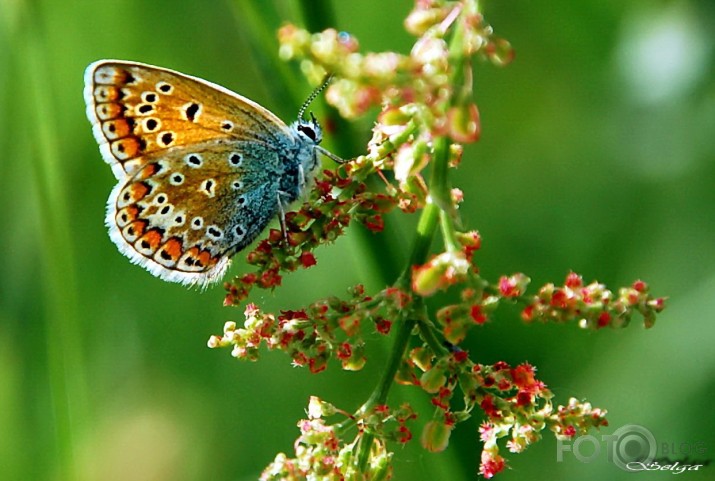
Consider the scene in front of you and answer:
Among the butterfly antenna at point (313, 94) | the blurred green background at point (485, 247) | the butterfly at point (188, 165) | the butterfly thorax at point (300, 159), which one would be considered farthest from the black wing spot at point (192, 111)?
the blurred green background at point (485, 247)

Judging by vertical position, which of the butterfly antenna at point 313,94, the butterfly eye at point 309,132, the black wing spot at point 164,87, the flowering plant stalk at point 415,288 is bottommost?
the flowering plant stalk at point 415,288

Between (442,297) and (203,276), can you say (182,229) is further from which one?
(442,297)

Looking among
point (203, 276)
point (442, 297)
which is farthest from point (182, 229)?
point (442, 297)

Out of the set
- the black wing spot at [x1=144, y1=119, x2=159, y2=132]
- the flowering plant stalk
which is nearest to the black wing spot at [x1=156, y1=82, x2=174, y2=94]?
the black wing spot at [x1=144, y1=119, x2=159, y2=132]

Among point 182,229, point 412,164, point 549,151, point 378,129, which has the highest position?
point 549,151

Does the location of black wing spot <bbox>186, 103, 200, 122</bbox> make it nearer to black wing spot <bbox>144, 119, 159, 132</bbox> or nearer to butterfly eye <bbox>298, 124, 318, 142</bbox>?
black wing spot <bbox>144, 119, 159, 132</bbox>

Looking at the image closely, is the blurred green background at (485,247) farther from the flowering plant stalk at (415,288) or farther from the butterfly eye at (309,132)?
the flowering plant stalk at (415,288)

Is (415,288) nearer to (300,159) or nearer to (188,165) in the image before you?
(300,159)
